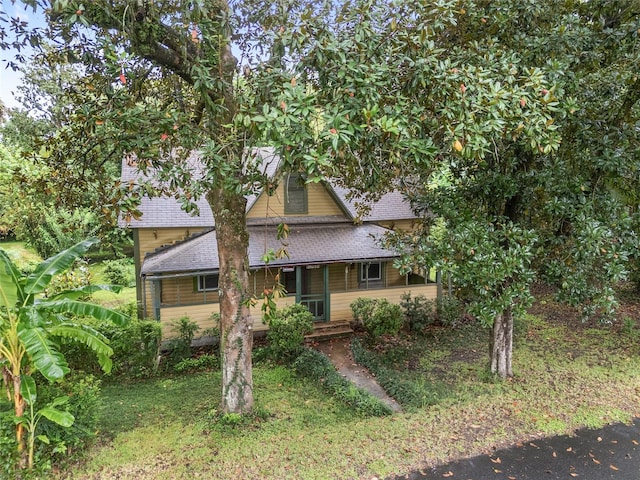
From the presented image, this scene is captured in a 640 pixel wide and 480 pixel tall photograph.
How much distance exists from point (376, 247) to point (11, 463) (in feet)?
37.1

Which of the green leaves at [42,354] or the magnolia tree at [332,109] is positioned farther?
the magnolia tree at [332,109]

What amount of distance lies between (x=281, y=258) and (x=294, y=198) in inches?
155

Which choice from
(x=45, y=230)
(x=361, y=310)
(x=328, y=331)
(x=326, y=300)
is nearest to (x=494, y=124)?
(x=361, y=310)

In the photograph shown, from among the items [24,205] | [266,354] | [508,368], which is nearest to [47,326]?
[266,354]

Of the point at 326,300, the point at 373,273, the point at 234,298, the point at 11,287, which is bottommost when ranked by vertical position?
the point at 326,300

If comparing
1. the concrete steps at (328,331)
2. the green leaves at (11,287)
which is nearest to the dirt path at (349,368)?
the concrete steps at (328,331)

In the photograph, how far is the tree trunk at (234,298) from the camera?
7305mm

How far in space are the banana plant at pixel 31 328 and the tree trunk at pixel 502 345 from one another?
787 cm

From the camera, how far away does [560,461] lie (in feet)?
21.7

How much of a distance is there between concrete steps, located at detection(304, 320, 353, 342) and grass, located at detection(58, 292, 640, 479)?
260cm

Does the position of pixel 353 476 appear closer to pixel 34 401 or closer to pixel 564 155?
pixel 34 401

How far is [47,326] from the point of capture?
21.0 feet

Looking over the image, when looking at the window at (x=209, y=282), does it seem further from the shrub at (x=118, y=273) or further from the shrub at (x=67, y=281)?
the shrub at (x=118, y=273)

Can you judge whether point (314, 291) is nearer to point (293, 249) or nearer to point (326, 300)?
point (326, 300)
